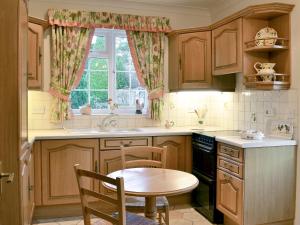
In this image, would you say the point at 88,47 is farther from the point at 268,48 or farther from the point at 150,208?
the point at 150,208

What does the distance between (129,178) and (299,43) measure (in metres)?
1.92

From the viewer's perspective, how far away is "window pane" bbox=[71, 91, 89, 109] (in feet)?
13.0

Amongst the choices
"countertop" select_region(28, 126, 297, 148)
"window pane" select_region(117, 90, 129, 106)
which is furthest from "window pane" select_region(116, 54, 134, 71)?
"countertop" select_region(28, 126, 297, 148)

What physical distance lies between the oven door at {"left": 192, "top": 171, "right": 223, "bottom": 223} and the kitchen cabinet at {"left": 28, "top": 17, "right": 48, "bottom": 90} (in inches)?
79.0

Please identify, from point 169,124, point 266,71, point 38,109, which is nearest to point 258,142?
point 266,71

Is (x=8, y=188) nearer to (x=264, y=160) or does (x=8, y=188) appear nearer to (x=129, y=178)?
(x=129, y=178)

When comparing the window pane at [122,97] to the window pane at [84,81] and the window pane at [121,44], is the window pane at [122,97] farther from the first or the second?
the window pane at [121,44]

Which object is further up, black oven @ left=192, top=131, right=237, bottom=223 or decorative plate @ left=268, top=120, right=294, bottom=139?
decorative plate @ left=268, top=120, right=294, bottom=139

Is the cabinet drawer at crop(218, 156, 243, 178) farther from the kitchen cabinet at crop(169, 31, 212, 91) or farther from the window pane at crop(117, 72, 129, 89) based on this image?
the window pane at crop(117, 72, 129, 89)

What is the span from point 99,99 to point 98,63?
0.46m

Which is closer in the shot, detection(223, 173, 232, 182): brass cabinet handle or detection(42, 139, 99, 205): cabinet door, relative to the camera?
detection(223, 173, 232, 182): brass cabinet handle

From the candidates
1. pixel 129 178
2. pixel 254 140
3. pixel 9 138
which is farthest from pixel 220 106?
pixel 9 138

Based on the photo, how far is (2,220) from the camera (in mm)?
1713

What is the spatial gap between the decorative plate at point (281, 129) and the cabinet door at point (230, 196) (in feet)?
2.03
